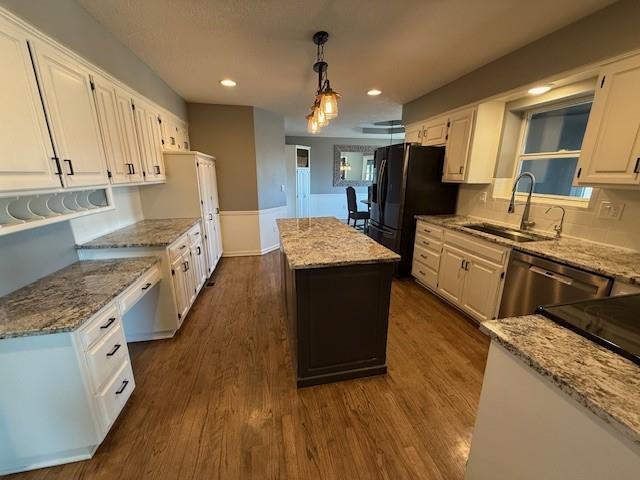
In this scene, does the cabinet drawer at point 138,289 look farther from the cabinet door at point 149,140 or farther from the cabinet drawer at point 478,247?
the cabinet drawer at point 478,247

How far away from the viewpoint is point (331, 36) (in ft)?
6.93

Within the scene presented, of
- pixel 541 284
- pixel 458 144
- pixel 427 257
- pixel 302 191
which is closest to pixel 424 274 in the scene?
pixel 427 257

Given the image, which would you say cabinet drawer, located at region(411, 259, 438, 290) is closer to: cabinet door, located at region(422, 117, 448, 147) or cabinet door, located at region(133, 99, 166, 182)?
cabinet door, located at region(422, 117, 448, 147)

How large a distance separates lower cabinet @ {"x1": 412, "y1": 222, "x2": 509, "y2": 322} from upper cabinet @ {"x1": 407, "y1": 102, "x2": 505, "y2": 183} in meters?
0.72

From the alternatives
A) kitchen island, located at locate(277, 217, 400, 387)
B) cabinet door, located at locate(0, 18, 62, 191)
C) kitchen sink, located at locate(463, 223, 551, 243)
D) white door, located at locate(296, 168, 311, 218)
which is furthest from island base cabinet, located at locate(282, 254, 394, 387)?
white door, located at locate(296, 168, 311, 218)

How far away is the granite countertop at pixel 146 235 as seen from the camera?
6.92ft

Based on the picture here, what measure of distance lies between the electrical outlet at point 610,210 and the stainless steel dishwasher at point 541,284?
2.14 ft

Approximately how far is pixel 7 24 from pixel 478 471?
2773 mm

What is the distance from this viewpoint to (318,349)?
5.98 ft

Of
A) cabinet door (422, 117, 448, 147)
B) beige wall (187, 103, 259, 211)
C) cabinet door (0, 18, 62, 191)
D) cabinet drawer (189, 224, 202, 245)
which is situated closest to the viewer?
cabinet door (0, 18, 62, 191)

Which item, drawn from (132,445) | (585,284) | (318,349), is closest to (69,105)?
(132,445)

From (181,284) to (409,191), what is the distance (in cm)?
279

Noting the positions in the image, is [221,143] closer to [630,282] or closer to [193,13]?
[193,13]

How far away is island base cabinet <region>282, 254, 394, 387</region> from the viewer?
5.64ft
